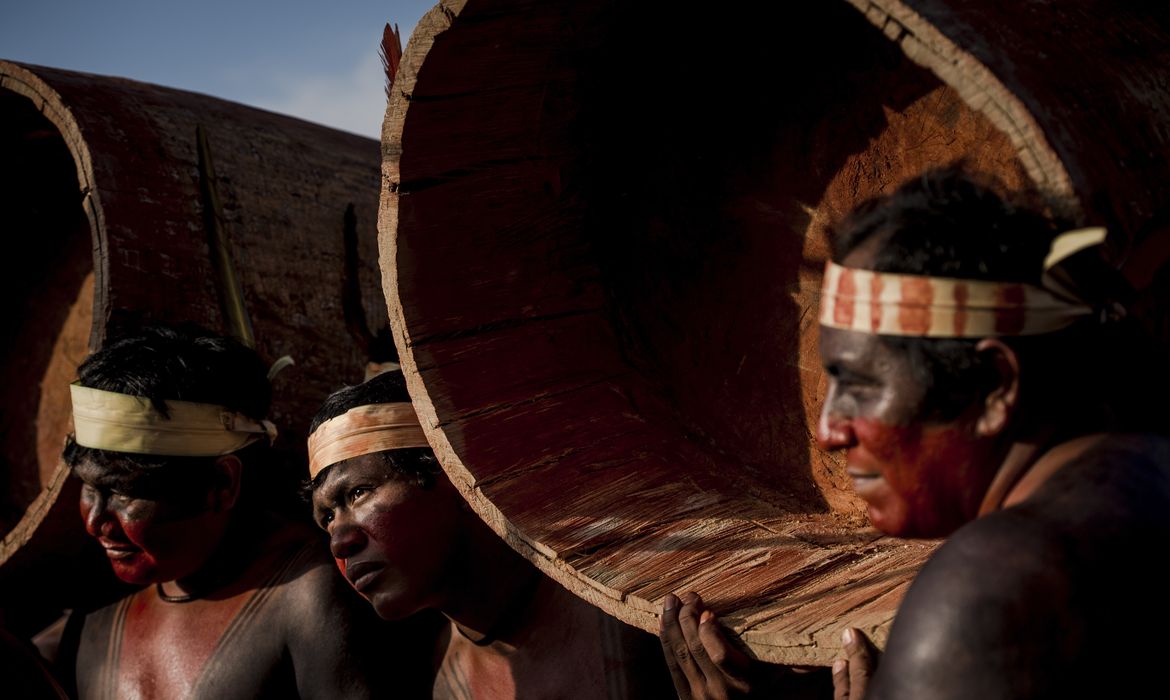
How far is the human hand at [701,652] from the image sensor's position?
64.7 inches

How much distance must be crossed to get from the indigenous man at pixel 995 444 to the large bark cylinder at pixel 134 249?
2.11 metres

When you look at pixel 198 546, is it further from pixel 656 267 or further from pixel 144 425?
pixel 656 267

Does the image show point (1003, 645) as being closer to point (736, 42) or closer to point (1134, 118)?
point (1134, 118)

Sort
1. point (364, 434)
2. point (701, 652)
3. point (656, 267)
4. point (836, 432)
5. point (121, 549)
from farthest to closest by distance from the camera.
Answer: point (121, 549) < point (656, 267) < point (364, 434) < point (701, 652) < point (836, 432)

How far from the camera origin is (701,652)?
1664mm

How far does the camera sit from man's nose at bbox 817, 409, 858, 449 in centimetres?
128

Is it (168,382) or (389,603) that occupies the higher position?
(168,382)

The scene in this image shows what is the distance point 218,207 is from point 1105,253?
7.97 feet

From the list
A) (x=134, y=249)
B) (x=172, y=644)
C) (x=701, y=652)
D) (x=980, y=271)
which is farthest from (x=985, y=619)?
(x=134, y=249)

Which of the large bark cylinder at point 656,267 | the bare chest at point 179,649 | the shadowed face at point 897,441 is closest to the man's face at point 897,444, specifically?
the shadowed face at point 897,441

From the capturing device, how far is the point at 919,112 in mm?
2180

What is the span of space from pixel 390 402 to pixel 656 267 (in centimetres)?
70

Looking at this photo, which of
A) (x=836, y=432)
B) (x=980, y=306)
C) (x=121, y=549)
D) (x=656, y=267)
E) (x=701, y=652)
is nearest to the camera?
(x=980, y=306)

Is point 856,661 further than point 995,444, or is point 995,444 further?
point 856,661
